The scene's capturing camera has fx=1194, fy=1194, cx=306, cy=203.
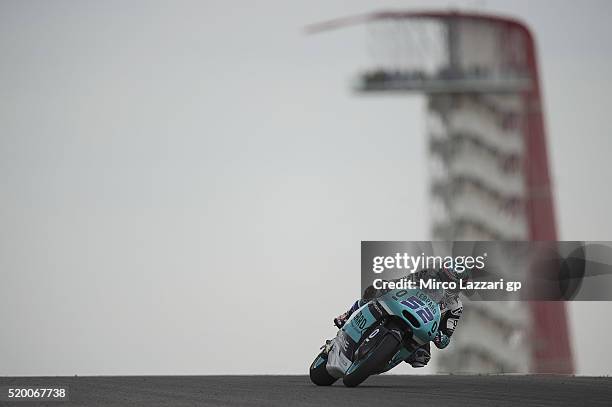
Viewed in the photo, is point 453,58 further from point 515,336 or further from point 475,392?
point 475,392

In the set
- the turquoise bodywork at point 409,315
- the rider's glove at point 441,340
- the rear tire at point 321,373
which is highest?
the turquoise bodywork at point 409,315

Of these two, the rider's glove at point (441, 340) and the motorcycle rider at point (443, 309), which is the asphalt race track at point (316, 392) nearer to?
the motorcycle rider at point (443, 309)

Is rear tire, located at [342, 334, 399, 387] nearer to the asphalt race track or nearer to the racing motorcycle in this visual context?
the racing motorcycle

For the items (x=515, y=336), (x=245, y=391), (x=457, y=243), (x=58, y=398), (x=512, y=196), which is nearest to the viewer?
(x=58, y=398)

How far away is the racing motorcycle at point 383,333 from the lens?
1393 centimetres

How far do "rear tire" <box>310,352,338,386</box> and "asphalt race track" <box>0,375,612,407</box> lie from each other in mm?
162

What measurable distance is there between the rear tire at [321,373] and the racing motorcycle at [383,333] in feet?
1.15

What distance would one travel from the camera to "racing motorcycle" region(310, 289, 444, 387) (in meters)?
13.9

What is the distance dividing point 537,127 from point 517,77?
87.0 inches

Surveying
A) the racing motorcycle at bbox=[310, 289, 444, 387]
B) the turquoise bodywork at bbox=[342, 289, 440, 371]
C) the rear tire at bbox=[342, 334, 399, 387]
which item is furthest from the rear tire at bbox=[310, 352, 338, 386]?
the rear tire at bbox=[342, 334, 399, 387]

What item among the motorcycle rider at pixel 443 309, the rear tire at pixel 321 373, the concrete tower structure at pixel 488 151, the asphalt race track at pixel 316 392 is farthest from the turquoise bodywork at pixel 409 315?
the concrete tower structure at pixel 488 151

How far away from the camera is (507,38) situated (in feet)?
153

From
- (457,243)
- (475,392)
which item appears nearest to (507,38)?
(457,243)

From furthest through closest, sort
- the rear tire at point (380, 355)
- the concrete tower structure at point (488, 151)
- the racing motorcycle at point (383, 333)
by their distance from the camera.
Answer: the concrete tower structure at point (488, 151) < the racing motorcycle at point (383, 333) < the rear tire at point (380, 355)
